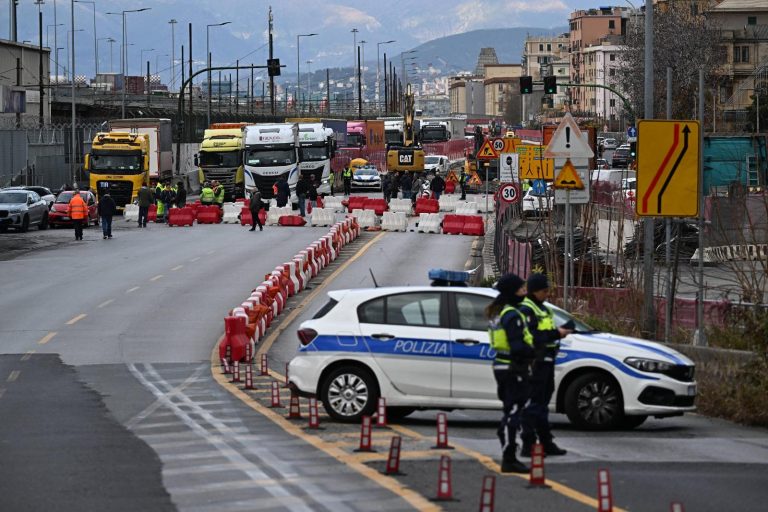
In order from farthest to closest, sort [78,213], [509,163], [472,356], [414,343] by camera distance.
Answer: [78,213] → [509,163] → [414,343] → [472,356]

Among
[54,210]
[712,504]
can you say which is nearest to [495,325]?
[712,504]

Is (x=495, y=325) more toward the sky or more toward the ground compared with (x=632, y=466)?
more toward the sky

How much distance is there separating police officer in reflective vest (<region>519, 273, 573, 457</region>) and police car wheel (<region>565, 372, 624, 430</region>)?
2.33 m

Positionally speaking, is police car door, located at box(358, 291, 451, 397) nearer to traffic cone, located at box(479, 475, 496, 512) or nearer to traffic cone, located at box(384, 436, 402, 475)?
traffic cone, located at box(384, 436, 402, 475)

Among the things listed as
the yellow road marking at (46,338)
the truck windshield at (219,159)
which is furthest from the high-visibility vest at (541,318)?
the truck windshield at (219,159)

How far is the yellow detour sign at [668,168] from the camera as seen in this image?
19109 millimetres

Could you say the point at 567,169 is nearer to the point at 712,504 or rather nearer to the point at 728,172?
the point at 712,504

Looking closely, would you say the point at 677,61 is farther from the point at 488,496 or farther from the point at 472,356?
the point at 488,496

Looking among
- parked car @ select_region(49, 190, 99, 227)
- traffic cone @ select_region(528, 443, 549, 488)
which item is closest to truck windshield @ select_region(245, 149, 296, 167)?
parked car @ select_region(49, 190, 99, 227)

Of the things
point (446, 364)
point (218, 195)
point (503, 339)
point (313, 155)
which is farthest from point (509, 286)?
point (313, 155)

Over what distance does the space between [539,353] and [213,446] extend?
3472 millimetres

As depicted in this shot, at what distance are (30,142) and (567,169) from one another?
5685 cm

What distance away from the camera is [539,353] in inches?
498

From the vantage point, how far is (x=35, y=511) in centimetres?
1112
